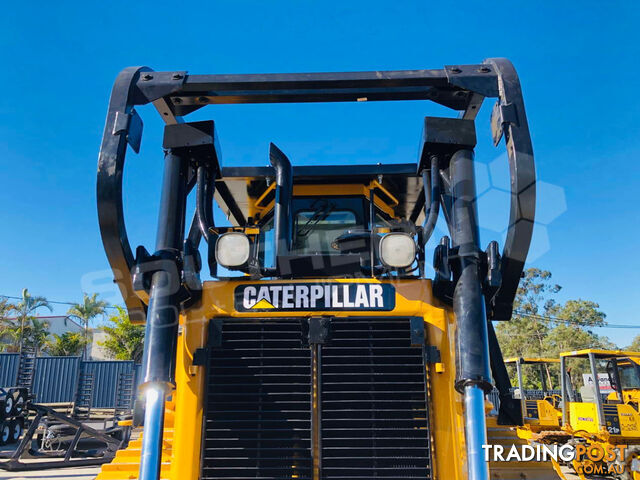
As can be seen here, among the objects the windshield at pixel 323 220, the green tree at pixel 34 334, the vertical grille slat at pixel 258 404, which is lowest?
the vertical grille slat at pixel 258 404

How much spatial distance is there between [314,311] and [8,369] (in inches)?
1030

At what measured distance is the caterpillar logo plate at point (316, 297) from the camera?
3.25m

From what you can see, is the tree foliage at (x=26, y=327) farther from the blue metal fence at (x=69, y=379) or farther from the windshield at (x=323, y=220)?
the windshield at (x=323, y=220)

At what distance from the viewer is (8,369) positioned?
79.7 ft

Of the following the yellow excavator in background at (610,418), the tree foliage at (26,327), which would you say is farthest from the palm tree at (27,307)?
the yellow excavator in background at (610,418)

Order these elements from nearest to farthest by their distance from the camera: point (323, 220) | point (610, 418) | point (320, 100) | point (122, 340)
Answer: point (320, 100)
point (323, 220)
point (610, 418)
point (122, 340)

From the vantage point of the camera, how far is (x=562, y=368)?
1542 centimetres

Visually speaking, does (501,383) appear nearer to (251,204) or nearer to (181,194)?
(181,194)

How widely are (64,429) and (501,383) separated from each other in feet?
48.5

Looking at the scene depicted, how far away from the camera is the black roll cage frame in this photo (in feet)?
9.47

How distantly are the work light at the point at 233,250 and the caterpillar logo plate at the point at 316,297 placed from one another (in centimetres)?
28

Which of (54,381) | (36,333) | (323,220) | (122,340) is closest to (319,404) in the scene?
(323,220)

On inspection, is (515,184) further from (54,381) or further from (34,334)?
(34,334)

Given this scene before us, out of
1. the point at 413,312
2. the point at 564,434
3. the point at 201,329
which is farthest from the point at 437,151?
the point at 564,434
